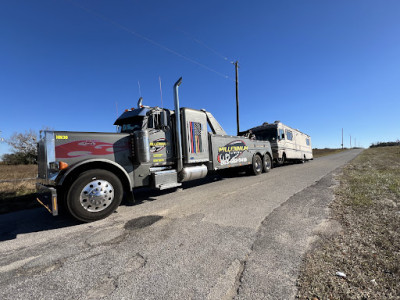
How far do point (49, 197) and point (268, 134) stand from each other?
13163 millimetres

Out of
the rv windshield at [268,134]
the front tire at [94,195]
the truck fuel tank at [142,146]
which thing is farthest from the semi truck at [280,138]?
the front tire at [94,195]

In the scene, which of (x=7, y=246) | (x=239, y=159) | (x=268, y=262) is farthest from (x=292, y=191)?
(x=7, y=246)

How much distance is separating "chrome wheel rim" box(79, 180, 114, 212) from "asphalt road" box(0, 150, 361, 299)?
35cm

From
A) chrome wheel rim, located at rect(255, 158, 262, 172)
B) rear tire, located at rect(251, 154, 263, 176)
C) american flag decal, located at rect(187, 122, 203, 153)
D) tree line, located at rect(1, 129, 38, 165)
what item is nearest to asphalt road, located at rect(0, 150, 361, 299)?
american flag decal, located at rect(187, 122, 203, 153)

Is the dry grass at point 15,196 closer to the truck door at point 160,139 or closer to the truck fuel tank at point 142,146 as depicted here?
the truck fuel tank at point 142,146

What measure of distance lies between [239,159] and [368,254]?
668 cm

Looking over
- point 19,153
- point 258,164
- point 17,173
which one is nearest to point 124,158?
point 258,164

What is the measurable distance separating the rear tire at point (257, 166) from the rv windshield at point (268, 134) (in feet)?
13.2

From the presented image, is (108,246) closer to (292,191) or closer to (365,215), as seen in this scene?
(365,215)

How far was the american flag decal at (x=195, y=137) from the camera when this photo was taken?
6355mm

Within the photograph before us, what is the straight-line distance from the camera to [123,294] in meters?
1.86

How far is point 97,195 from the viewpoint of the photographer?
403cm

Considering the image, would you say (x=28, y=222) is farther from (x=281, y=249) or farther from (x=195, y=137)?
(x=281, y=249)

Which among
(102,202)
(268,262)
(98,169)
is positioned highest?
(98,169)
